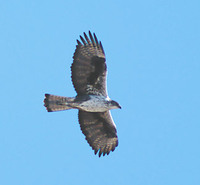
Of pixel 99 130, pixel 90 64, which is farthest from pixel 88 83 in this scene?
pixel 99 130

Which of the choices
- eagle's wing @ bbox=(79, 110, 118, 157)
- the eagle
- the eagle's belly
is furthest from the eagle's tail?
eagle's wing @ bbox=(79, 110, 118, 157)

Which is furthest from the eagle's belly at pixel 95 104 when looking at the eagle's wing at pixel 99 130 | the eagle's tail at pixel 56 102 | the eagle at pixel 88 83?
the eagle's wing at pixel 99 130

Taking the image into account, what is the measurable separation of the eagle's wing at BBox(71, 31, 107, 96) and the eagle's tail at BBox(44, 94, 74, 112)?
60 cm

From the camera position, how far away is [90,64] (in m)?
15.8

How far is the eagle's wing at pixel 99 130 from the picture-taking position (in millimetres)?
16641

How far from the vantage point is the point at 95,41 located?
15789 millimetres

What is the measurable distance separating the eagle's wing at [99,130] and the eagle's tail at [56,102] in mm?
763

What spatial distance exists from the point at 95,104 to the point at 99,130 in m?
1.23

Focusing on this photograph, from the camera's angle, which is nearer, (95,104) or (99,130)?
(95,104)

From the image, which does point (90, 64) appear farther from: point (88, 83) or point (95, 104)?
point (95, 104)

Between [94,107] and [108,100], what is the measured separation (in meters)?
0.43

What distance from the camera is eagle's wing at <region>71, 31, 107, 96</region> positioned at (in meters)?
15.8

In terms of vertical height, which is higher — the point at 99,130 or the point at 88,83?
the point at 88,83

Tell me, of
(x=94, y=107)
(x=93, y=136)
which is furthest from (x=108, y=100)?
(x=93, y=136)
